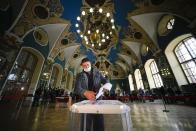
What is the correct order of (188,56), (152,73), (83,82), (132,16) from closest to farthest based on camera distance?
(83,82) → (188,56) → (132,16) → (152,73)

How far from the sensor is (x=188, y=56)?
331 inches

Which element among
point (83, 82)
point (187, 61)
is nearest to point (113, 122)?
point (83, 82)

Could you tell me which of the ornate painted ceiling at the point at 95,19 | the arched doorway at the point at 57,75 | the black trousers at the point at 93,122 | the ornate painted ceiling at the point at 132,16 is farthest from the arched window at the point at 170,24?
the arched doorway at the point at 57,75

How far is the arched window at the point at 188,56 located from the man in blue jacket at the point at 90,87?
9.43 meters

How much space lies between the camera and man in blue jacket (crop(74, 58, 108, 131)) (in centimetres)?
133

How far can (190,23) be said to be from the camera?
264 inches

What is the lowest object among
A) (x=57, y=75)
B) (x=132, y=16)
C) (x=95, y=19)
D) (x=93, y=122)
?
(x=93, y=122)

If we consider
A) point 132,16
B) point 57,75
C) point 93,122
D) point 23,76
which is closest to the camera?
point 93,122

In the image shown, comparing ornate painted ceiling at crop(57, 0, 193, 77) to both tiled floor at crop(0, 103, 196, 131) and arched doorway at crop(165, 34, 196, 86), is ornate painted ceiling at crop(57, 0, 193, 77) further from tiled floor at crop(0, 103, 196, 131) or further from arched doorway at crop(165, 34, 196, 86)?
tiled floor at crop(0, 103, 196, 131)

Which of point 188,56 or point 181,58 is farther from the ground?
point 181,58

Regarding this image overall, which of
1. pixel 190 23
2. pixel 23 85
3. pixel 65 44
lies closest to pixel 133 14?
pixel 190 23

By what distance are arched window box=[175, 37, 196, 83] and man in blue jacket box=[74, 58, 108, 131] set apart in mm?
9429

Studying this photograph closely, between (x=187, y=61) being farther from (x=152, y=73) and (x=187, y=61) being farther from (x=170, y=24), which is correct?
(x=152, y=73)

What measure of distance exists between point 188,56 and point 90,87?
32.5 feet
